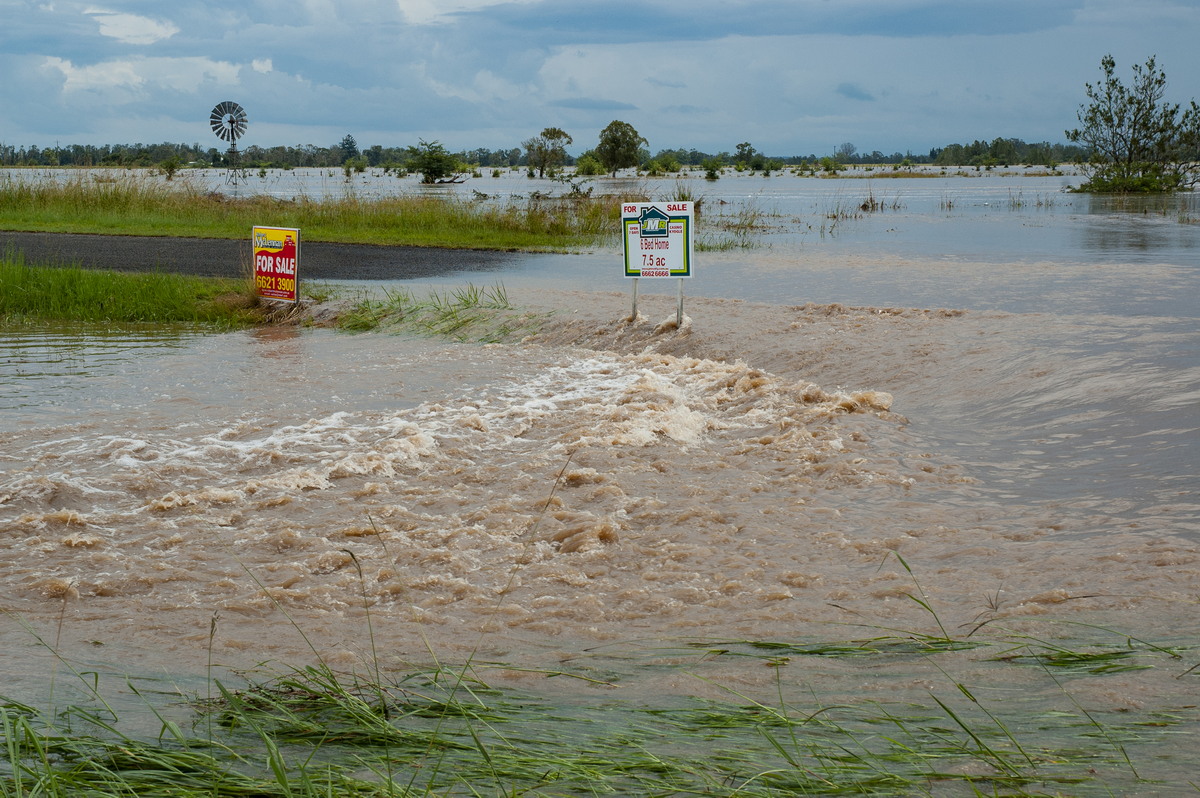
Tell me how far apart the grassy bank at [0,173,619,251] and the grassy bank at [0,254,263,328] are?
1049 centimetres

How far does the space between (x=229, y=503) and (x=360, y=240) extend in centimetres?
2146

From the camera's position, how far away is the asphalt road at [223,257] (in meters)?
20.7

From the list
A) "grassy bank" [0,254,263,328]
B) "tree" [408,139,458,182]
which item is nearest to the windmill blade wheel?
"tree" [408,139,458,182]

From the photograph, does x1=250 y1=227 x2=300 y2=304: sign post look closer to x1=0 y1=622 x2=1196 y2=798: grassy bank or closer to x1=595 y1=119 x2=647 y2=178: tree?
x1=0 y1=622 x2=1196 y2=798: grassy bank

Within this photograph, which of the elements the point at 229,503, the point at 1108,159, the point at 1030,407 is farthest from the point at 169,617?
the point at 1108,159

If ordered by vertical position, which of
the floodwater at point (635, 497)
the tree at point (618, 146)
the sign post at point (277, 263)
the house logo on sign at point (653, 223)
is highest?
the tree at point (618, 146)

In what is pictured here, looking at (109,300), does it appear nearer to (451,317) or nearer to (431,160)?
(451,317)

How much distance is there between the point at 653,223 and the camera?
12.5 metres

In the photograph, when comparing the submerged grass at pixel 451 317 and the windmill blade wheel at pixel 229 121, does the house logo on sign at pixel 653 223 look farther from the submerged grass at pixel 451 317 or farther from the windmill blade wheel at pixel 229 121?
the windmill blade wheel at pixel 229 121

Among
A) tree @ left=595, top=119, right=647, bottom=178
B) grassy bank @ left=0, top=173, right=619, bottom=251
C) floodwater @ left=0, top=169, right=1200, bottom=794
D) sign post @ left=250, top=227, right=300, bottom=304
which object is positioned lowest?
floodwater @ left=0, top=169, right=1200, bottom=794

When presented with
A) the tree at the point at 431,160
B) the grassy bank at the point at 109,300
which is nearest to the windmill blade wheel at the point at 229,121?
the tree at the point at 431,160

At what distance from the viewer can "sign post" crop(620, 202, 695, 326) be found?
40.4 feet

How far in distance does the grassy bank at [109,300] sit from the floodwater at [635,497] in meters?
1.64

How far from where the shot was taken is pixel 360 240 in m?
27.2
